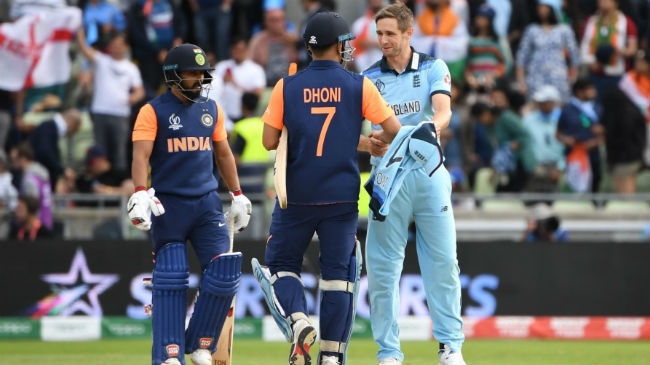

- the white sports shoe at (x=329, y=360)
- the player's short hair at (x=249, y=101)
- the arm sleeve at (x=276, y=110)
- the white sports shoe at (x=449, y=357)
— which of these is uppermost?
the player's short hair at (x=249, y=101)

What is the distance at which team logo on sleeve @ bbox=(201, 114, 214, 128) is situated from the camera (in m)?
8.41

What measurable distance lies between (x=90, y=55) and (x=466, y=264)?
6431mm

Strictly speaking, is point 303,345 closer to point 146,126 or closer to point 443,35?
point 146,126

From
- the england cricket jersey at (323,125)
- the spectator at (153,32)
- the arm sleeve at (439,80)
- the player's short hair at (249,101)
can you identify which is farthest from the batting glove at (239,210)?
the spectator at (153,32)

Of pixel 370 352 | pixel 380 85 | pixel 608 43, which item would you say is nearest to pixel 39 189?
pixel 370 352

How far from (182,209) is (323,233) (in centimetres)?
99

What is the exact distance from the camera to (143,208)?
26.3 feet

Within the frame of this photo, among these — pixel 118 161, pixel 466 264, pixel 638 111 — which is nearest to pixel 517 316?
pixel 466 264

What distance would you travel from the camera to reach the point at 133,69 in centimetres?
1688

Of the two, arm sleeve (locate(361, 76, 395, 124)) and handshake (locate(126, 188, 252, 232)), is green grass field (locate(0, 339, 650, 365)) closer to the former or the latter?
handshake (locate(126, 188, 252, 232))

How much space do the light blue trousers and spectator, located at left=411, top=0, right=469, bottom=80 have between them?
9030 mm

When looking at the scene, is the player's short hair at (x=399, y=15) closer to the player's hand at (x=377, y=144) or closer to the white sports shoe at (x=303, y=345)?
the player's hand at (x=377, y=144)

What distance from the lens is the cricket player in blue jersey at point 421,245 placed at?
868 centimetres

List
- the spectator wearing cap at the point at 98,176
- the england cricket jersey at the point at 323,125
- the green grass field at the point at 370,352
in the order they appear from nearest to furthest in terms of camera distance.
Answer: the england cricket jersey at the point at 323,125 → the green grass field at the point at 370,352 → the spectator wearing cap at the point at 98,176
